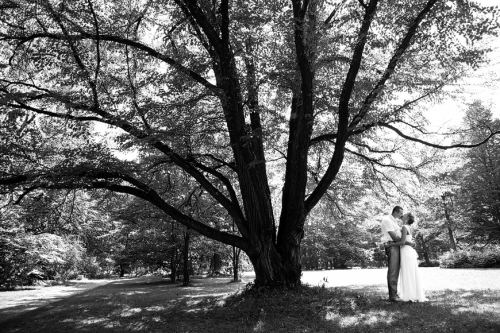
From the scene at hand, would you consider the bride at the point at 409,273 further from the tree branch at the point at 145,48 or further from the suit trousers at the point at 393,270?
the tree branch at the point at 145,48

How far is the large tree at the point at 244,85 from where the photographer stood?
26.5ft

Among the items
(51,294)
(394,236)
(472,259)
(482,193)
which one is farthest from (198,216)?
(482,193)

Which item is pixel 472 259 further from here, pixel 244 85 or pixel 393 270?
pixel 244 85

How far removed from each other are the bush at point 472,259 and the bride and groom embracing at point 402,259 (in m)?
13.9

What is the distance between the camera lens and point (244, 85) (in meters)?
9.32

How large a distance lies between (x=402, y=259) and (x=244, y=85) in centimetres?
564

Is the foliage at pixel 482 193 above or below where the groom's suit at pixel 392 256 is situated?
above

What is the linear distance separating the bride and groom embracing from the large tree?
2.22m

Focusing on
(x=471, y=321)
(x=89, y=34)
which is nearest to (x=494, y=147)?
(x=471, y=321)

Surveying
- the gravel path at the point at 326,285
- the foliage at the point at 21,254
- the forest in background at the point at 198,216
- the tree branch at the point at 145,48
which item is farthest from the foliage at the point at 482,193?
the foliage at the point at 21,254

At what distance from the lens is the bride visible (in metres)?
7.06

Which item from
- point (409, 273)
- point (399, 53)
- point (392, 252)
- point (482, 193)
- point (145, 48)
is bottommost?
point (409, 273)

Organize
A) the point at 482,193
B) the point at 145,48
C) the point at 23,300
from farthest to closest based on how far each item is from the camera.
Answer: the point at 482,193 → the point at 23,300 → the point at 145,48

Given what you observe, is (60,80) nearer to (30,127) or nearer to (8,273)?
(30,127)
